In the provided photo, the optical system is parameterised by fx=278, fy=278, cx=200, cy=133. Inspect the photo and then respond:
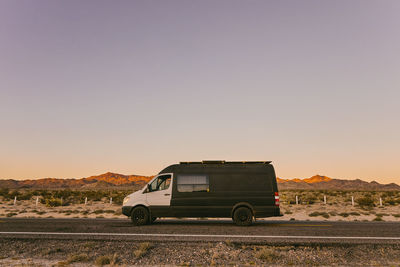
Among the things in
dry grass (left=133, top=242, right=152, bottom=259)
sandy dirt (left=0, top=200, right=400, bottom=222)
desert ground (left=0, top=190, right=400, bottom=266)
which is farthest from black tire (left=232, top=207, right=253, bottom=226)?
sandy dirt (left=0, top=200, right=400, bottom=222)

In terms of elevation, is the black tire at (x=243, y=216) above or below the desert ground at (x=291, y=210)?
above

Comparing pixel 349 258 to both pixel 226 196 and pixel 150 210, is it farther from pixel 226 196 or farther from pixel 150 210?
pixel 150 210

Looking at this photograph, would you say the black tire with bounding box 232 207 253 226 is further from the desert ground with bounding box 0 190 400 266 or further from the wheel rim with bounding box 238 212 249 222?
the desert ground with bounding box 0 190 400 266

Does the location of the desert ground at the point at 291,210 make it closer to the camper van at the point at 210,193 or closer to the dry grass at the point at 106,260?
the camper van at the point at 210,193

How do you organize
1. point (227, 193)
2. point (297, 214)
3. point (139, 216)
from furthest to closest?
point (297, 214)
point (139, 216)
point (227, 193)

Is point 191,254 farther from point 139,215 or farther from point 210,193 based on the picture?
point 139,215

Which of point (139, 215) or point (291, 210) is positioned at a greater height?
point (139, 215)

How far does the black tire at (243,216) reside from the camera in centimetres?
1266

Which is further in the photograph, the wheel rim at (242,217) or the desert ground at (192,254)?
the wheel rim at (242,217)

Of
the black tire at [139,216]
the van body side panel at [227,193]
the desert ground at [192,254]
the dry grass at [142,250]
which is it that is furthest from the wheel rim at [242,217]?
the dry grass at [142,250]

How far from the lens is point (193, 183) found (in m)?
13.2

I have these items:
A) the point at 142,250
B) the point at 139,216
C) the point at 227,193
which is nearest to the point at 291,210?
the point at 227,193

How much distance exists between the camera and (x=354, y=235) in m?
10.8

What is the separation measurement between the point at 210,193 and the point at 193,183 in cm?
94
